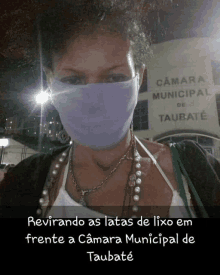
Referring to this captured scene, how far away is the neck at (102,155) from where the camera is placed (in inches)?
25.3

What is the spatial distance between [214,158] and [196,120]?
0.20 m

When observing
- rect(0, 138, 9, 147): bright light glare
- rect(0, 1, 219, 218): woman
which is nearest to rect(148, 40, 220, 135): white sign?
rect(0, 1, 219, 218): woman

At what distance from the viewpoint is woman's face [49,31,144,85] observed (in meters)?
0.59

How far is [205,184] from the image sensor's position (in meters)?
0.57

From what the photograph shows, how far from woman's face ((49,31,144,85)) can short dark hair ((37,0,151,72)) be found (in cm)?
3

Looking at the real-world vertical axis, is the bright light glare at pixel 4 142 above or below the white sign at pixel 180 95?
below

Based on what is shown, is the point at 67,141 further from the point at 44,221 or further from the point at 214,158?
the point at 214,158

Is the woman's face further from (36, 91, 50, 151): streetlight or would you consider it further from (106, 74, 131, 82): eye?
(36, 91, 50, 151): streetlight

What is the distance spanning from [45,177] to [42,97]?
359mm

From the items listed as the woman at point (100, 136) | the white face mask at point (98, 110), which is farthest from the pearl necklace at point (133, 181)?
the white face mask at point (98, 110)

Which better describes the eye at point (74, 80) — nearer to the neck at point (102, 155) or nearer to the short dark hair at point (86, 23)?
the short dark hair at point (86, 23)

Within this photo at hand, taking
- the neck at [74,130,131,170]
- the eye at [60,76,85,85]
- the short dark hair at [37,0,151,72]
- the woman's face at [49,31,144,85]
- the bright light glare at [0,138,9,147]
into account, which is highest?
the short dark hair at [37,0,151,72]

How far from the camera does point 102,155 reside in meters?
0.65

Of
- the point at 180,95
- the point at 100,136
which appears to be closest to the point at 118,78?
the point at 100,136
